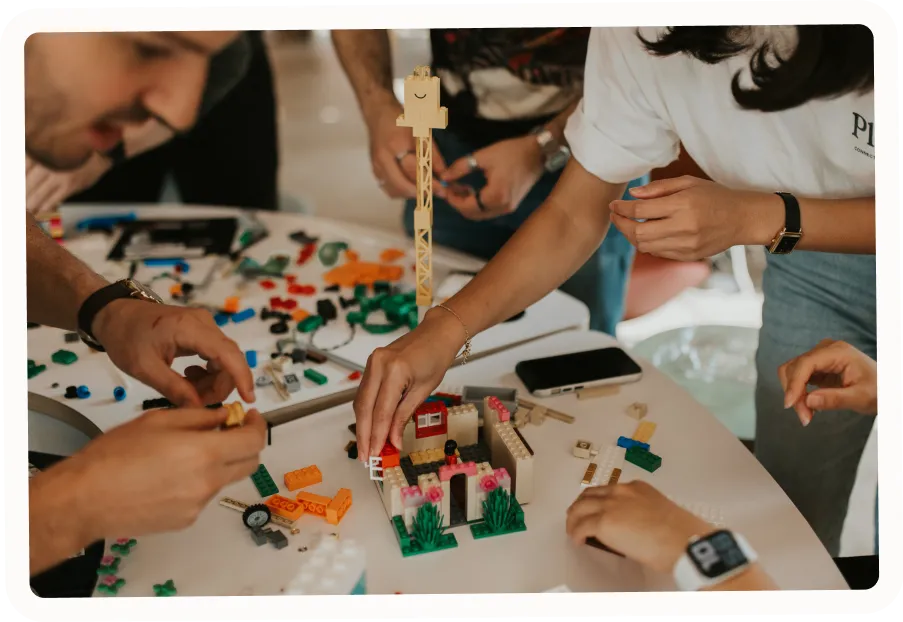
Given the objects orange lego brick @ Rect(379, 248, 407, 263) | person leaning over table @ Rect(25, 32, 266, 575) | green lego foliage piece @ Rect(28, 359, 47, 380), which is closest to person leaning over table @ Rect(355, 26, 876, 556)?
person leaning over table @ Rect(25, 32, 266, 575)

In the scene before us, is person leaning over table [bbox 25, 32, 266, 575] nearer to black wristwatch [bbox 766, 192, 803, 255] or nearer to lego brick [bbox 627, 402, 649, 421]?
lego brick [bbox 627, 402, 649, 421]

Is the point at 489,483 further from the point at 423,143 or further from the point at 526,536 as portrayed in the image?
the point at 423,143

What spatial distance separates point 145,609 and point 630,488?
22.7 inches

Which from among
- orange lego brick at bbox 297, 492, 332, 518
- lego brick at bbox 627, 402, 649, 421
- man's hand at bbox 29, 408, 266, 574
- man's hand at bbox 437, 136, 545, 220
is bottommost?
orange lego brick at bbox 297, 492, 332, 518

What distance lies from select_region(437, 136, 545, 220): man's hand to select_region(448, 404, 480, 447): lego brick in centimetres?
Answer: 40

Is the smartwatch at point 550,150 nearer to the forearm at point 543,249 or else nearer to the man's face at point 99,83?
the forearm at point 543,249

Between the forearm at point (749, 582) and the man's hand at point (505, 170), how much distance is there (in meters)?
0.66

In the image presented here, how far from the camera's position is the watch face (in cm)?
96

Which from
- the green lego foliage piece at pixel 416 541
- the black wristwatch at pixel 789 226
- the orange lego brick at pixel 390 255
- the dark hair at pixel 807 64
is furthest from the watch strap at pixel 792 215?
the orange lego brick at pixel 390 255

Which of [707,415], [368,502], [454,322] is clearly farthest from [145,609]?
[707,415]

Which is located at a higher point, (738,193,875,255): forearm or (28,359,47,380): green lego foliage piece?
(738,193,875,255): forearm

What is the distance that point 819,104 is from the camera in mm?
1064

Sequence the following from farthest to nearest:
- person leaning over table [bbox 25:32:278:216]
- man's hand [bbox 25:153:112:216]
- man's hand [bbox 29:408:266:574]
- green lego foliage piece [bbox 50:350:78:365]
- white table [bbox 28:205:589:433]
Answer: person leaning over table [bbox 25:32:278:216]
man's hand [bbox 25:153:112:216]
green lego foliage piece [bbox 50:350:78:365]
white table [bbox 28:205:589:433]
man's hand [bbox 29:408:266:574]

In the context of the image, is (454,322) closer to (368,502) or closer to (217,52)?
(368,502)
